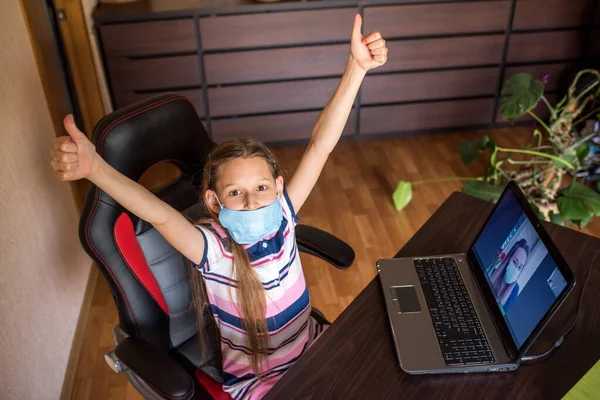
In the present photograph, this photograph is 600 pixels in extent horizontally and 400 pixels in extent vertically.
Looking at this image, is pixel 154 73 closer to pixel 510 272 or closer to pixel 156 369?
pixel 156 369

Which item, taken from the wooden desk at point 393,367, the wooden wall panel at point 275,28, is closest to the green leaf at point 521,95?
the wooden wall panel at point 275,28

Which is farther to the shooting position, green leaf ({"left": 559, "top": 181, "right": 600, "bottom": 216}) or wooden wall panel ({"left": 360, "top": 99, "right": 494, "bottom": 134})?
wooden wall panel ({"left": 360, "top": 99, "right": 494, "bottom": 134})

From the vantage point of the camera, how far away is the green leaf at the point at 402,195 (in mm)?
2762

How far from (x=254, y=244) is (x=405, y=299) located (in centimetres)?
37

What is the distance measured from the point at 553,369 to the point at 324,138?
716mm

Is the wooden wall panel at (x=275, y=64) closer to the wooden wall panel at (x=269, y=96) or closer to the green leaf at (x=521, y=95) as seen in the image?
the wooden wall panel at (x=269, y=96)

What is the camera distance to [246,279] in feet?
4.12

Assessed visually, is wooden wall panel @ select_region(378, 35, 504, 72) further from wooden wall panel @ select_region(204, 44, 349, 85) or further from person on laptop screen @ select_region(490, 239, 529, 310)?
person on laptop screen @ select_region(490, 239, 529, 310)

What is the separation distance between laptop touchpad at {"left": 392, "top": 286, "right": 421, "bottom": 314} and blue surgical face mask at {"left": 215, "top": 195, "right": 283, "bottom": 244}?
33 centimetres

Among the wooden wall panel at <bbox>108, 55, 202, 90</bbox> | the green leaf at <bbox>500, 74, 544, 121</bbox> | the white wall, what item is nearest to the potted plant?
the green leaf at <bbox>500, 74, 544, 121</bbox>

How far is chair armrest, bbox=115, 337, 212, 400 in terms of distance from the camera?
3.72ft

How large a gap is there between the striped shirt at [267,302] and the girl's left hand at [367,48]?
374 mm

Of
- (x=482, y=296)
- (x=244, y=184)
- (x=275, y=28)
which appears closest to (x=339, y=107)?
(x=244, y=184)

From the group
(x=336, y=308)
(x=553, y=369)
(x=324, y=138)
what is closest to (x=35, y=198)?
(x=324, y=138)
